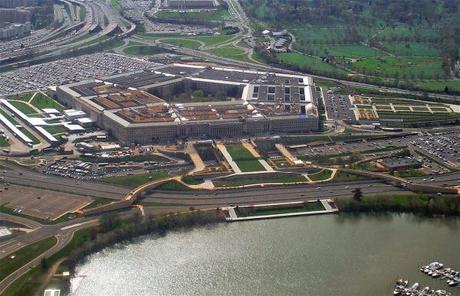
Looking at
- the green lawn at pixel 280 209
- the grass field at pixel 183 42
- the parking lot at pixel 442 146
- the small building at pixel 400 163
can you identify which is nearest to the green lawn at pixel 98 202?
the green lawn at pixel 280 209

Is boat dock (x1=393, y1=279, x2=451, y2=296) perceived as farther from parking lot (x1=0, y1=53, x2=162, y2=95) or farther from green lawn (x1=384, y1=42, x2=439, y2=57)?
green lawn (x1=384, y1=42, x2=439, y2=57)

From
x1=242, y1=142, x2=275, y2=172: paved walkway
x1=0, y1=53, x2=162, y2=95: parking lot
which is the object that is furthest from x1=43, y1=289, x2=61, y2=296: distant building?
x1=0, y1=53, x2=162, y2=95: parking lot

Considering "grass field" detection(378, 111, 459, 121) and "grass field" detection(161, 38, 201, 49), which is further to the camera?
"grass field" detection(161, 38, 201, 49)

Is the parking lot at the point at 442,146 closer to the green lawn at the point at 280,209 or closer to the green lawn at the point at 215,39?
the green lawn at the point at 280,209

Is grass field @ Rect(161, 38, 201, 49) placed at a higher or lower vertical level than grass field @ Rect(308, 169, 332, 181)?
higher

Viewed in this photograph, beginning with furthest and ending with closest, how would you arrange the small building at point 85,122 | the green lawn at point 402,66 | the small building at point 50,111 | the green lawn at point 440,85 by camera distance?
the green lawn at point 402,66, the green lawn at point 440,85, the small building at point 50,111, the small building at point 85,122

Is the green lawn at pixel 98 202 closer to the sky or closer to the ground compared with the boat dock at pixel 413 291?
closer to the sky

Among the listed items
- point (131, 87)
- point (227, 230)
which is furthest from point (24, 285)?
point (131, 87)
